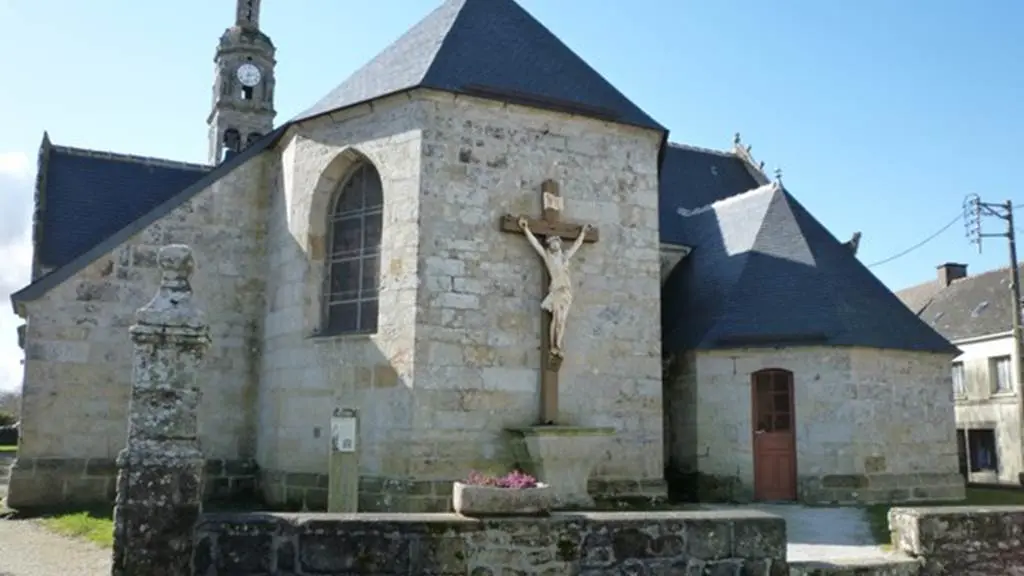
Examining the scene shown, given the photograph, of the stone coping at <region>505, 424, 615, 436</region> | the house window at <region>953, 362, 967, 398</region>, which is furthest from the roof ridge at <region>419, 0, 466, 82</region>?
the house window at <region>953, 362, 967, 398</region>

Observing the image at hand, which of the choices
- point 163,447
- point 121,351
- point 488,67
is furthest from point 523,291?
point 163,447

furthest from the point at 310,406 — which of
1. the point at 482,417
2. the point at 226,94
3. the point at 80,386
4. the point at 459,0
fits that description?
the point at 226,94

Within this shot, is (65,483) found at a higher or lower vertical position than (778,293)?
lower

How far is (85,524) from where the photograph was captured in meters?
9.85

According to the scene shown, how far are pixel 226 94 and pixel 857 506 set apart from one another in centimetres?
2301

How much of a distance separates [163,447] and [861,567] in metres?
5.39

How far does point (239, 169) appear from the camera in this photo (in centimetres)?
1281

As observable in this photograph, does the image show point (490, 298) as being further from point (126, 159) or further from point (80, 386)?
point (126, 159)

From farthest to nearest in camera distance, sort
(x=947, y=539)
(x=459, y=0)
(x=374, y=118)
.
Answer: (x=459, y=0), (x=374, y=118), (x=947, y=539)

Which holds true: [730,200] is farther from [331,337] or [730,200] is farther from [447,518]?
[447,518]

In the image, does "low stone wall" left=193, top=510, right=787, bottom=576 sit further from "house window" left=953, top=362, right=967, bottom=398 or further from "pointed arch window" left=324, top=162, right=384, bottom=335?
"house window" left=953, top=362, right=967, bottom=398

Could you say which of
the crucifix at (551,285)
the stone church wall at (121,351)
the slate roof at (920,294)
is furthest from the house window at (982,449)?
the stone church wall at (121,351)

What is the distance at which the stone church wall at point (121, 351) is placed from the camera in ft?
37.6

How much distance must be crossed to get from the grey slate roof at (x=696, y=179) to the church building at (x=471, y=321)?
4.03m
